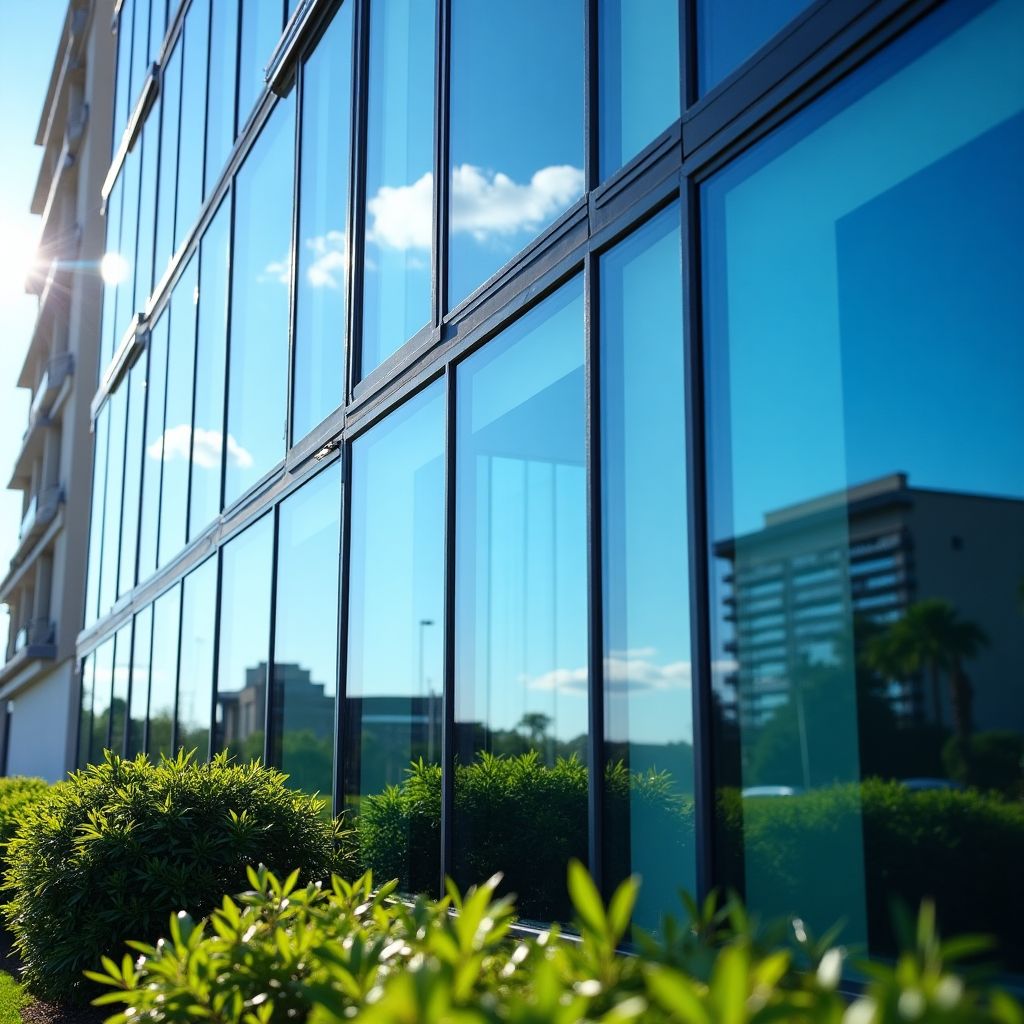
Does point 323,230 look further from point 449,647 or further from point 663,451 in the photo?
point 663,451

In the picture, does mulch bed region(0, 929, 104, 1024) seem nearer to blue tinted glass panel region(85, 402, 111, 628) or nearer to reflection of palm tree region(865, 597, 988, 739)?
reflection of palm tree region(865, 597, 988, 739)

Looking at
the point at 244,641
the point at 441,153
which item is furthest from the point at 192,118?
the point at 441,153

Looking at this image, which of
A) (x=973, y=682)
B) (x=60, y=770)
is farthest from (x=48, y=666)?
(x=973, y=682)

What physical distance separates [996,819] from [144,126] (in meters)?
21.7

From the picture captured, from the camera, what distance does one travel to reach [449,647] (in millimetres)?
7918

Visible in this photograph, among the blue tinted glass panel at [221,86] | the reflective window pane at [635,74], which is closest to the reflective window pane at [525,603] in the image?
the reflective window pane at [635,74]

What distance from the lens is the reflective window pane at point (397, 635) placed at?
8.27 metres

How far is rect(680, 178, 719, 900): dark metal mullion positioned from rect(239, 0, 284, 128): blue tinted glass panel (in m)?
→ 9.58

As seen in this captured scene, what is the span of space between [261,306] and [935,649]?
10.4 metres

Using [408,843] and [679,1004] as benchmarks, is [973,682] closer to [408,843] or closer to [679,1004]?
[679,1004]

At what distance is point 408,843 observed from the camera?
8430 mm

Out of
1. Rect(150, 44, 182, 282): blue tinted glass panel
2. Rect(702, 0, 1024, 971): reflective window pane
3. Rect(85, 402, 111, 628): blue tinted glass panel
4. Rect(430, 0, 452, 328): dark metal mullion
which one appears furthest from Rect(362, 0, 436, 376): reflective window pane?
Rect(85, 402, 111, 628): blue tinted glass panel

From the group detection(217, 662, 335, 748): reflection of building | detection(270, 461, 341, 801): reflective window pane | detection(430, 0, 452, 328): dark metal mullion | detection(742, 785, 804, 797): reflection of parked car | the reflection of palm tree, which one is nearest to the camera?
the reflection of palm tree

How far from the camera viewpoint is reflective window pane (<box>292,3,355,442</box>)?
11016mm
